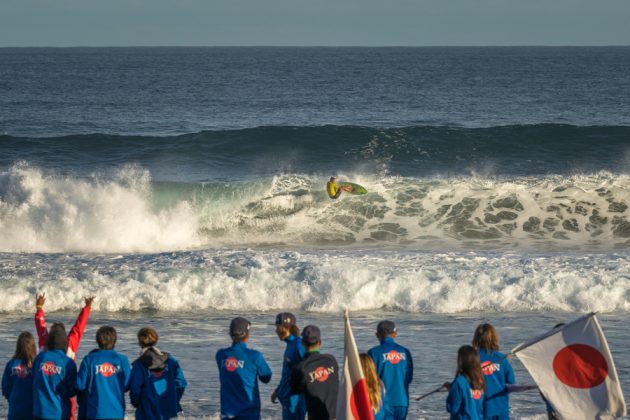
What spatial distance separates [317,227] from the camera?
23578 millimetres

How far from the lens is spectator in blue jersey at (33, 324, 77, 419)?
7906 mm

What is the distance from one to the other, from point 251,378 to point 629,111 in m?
42.0

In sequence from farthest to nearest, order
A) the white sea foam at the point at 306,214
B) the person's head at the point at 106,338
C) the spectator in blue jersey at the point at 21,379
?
the white sea foam at the point at 306,214 < the spectator in blue jersey at the point at 21,379 < the person's head at the point at 106,338

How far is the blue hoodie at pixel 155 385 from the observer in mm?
8117

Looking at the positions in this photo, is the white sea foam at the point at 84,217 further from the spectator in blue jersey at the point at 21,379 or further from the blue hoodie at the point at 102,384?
the blue hoodie at the point at 102,384

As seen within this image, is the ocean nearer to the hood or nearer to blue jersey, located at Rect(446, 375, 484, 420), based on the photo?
the hood

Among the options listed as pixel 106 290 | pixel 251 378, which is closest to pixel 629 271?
pixel 106 290

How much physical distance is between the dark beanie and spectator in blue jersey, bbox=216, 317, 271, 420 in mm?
1212

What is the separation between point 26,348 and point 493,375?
12.0 feet

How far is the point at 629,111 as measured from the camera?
1854 inches

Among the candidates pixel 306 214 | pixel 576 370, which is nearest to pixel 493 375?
pixel 576 370

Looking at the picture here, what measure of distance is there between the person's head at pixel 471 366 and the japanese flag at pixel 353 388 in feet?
2.41

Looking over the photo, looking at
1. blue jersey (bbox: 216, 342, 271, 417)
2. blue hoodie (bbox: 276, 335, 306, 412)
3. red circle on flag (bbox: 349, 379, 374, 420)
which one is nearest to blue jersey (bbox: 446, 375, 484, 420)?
red circle on flag (bbox: 349, 379, 374, 420)

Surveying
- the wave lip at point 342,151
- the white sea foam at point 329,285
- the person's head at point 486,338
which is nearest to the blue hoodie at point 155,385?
the person's head at point 486,338
